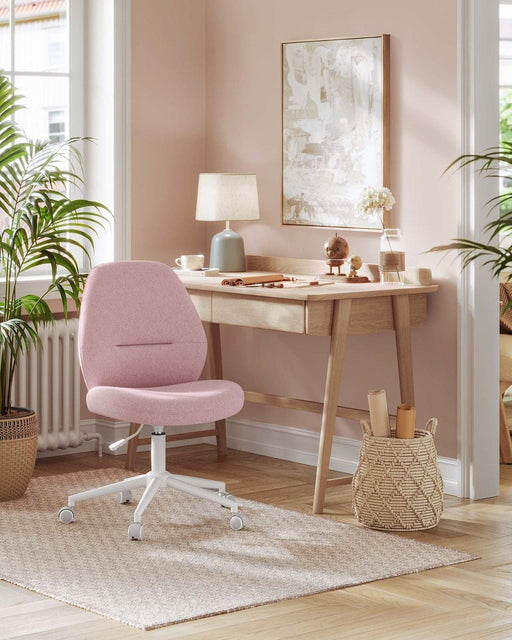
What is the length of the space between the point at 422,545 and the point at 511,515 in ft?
1.91

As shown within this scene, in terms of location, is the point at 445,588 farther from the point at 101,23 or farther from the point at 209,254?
the point at 101,23

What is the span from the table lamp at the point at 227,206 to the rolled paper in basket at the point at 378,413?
1277mm

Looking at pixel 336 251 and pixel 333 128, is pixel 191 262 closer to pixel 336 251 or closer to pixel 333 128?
pixel 336 251

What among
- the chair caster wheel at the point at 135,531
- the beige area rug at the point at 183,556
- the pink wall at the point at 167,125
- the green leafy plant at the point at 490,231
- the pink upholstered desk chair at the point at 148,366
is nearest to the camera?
the green leafy plant at the point at 490,231

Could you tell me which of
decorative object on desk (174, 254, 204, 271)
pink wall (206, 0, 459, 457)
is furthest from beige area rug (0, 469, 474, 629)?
decorative object on desk (174, 254, 204, 271)

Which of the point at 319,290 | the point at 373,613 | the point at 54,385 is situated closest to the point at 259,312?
the point at 319,290

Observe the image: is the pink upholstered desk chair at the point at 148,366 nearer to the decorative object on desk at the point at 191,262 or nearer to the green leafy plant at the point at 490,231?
the decorative object on desk at the point at 191,262

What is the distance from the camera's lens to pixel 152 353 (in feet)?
14.5

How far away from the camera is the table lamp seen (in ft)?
16.7

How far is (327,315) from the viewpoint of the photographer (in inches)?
171

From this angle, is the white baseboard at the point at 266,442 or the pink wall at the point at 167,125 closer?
the white baseboard at the point at 266,442

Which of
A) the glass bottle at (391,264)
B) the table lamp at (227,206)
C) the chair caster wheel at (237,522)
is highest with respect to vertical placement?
the table lamp at (227,206)

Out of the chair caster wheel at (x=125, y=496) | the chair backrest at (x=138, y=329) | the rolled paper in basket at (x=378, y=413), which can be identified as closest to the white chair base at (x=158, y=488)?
the chair caster wheel at (x=125, y=496)

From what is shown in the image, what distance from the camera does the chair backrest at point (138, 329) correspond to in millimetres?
4301
